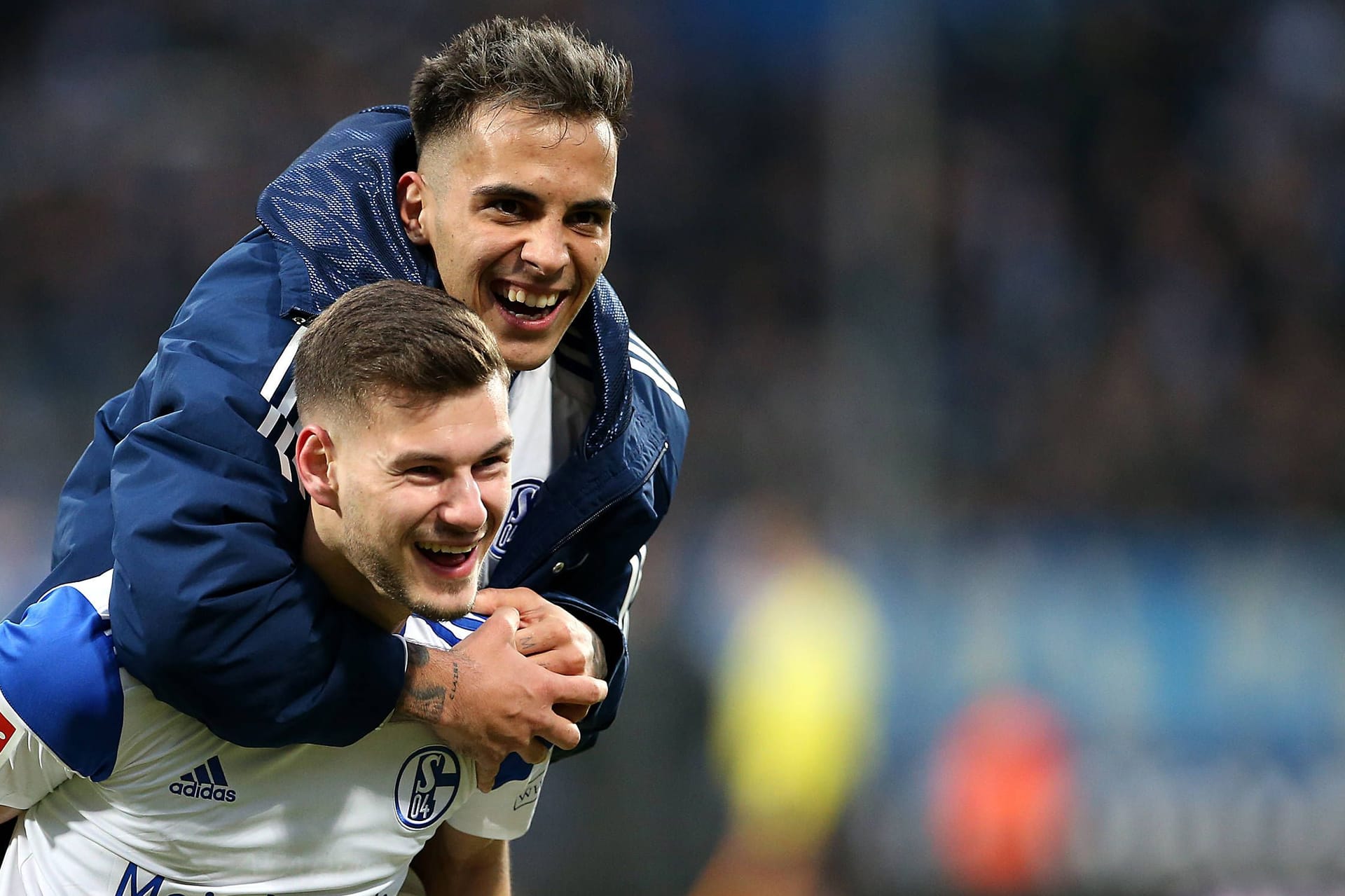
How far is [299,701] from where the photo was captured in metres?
2.19

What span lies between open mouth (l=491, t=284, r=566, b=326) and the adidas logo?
76 cm

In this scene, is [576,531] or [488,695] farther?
[576,531]

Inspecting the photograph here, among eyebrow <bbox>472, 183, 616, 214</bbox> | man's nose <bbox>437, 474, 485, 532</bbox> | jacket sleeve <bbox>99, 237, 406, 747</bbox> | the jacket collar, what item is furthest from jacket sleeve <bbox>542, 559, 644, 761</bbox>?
eyebrow <bbox>472, 183, 616, 214</bbox>

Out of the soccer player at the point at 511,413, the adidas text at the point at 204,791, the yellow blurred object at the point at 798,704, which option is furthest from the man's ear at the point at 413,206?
the yellow blurred object at the point at 798,704

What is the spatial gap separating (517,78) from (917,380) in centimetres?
510

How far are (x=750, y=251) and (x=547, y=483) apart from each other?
726 centimetres

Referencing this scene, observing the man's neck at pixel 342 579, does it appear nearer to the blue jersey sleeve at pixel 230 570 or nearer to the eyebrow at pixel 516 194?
the blue jersey sleeve at pixel 230 570

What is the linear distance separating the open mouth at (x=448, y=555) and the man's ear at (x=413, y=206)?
1.96 ft

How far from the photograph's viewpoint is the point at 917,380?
7.41m

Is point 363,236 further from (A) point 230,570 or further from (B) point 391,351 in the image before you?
(A) point 230,570

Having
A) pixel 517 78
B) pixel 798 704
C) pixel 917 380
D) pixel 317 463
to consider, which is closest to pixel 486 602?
pixel 317 463

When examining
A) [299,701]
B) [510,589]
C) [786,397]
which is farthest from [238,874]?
[786,397]

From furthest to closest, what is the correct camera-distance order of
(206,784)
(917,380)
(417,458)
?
(917,380) < (206,784) < (417,458)

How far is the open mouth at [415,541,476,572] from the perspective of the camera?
Result: 215 cm
